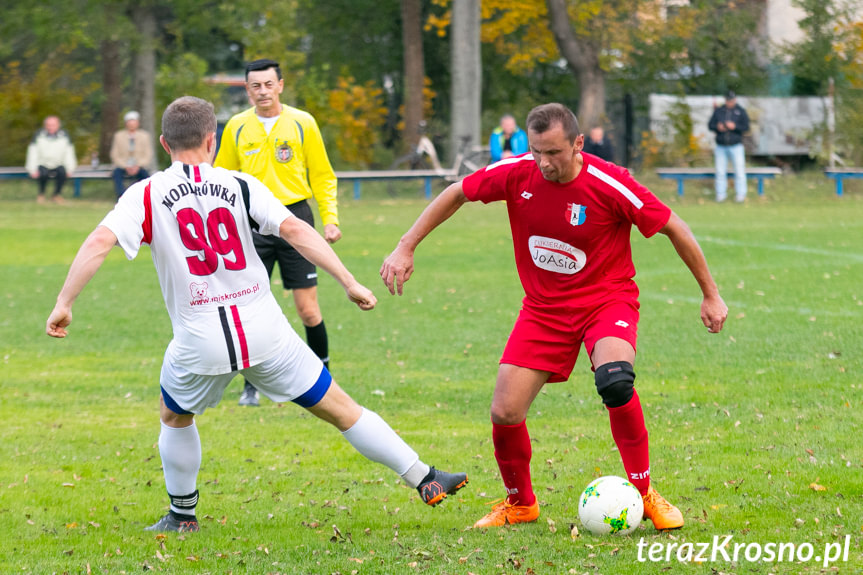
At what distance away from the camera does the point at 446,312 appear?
38.8ft

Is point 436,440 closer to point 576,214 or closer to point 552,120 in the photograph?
point 576,214

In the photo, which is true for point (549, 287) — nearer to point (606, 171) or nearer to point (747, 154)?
point (606, 171)

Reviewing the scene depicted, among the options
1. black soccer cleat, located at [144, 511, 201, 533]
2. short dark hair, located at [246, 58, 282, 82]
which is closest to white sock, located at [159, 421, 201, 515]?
black soccer cleat, located at [144, 511, 201, 533]

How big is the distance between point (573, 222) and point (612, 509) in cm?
126

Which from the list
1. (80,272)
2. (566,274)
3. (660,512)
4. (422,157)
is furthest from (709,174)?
(80,272)

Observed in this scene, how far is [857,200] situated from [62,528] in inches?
847

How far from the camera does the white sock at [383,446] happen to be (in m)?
5.05

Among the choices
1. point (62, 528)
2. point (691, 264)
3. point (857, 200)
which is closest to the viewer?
point (691, 264)

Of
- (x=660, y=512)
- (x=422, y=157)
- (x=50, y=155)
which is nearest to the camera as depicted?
(x=660, y=512)

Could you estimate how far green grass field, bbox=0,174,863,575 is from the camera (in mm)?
4859

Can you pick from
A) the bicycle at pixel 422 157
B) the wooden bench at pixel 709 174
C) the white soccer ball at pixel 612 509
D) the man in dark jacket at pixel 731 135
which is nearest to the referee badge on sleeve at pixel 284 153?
the white soccer ball at pixel 612 509

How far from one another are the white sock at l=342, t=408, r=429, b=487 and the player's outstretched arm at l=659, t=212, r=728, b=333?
4.72ft

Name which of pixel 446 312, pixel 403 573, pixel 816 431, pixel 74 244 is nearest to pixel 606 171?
pixel 403 573

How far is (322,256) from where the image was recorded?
4.74 meters
